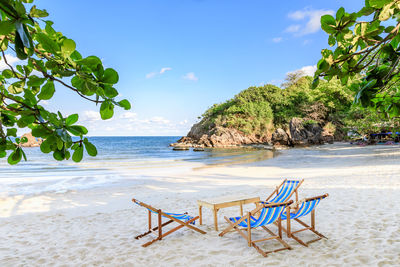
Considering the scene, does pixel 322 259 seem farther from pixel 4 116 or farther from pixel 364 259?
pixel 4 116

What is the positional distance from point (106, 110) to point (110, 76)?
0.17m

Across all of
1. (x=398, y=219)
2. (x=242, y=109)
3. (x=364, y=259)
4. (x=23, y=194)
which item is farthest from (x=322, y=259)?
(x=242, y=109)

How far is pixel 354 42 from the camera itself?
62.7 inches

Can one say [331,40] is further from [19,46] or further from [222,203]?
[222,203]

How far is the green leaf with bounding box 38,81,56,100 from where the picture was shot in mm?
959

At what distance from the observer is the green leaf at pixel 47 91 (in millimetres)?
959

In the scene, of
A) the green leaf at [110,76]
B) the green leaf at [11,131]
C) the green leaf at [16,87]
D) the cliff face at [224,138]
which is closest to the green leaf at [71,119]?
the green leaf at [110,76]

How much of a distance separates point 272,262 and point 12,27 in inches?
145

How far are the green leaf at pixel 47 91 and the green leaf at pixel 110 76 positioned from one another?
0.21 metres

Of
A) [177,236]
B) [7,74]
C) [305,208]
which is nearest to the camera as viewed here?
[7,74]

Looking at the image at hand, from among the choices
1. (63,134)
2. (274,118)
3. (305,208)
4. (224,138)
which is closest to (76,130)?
(63,134)

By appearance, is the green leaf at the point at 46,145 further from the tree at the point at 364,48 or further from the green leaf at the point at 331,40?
the green leaf at the point at 331,40

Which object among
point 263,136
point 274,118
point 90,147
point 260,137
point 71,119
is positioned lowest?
point 90,147

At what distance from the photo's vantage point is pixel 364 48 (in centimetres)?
166
